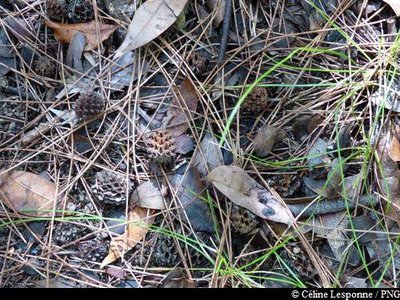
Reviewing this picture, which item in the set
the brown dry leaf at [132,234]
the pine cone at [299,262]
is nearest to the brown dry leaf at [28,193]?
the brown dry leaf at [132,234]

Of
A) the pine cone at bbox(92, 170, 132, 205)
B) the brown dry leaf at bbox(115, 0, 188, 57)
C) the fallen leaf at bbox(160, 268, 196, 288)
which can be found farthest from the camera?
the brown dry leaf at bbox(115, 0, 188, 57)

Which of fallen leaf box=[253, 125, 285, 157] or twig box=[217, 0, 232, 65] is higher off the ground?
twig box=[217, 0, 232, 65]

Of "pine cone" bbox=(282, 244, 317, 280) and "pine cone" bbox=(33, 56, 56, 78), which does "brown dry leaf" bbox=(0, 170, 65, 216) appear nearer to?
"pine cone" bbox=(33, 56, 56, 78)

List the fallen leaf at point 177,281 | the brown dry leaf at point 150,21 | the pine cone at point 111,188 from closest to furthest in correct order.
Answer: the fallen leaf at point 177,281, the pine cone at point 111,188, the brown dry leaf at point 150,21

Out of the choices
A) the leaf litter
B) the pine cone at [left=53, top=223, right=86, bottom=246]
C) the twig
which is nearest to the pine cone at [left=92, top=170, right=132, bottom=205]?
the leaf litter

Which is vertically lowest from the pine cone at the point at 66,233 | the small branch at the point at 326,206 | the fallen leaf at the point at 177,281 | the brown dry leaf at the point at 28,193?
the fallen leaf at the point at 177,281

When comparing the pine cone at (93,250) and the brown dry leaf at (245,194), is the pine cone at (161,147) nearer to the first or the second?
the brown dry leaf at (245,194)

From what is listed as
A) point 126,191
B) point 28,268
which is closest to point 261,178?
point 126,191
